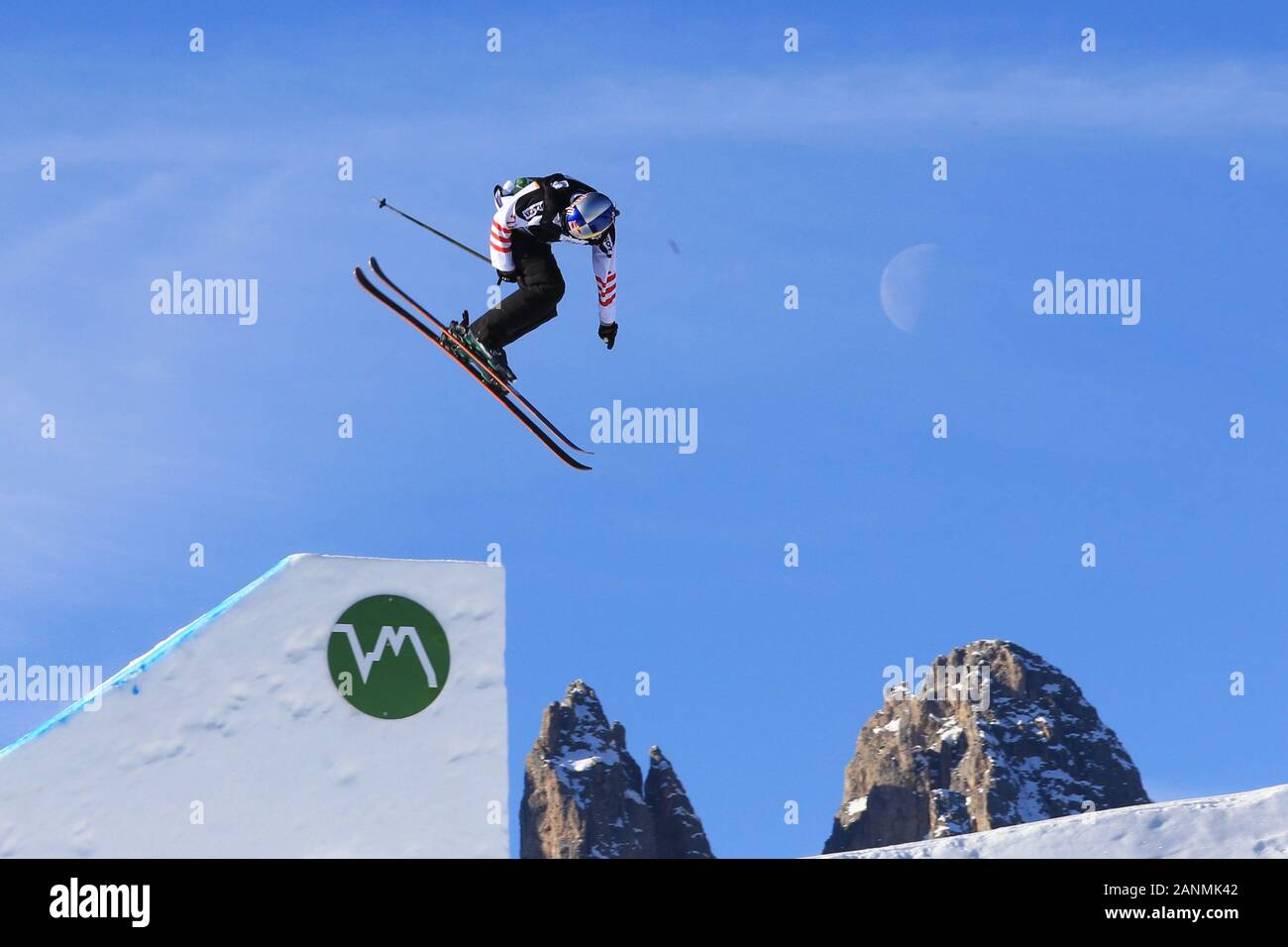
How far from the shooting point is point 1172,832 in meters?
19.9

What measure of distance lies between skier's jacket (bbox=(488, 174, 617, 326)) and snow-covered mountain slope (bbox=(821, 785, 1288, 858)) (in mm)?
8249

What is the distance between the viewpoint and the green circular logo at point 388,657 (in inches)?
555

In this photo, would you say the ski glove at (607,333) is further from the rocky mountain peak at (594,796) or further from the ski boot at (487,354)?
the rocky mountain peak at (594,796)

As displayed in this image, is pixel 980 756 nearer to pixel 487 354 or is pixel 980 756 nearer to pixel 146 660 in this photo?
pixel 487 354

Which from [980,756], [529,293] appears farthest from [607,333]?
[980,756]

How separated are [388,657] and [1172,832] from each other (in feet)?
33.5

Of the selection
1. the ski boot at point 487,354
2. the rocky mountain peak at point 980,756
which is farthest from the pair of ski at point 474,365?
the rocky mountain peak at point 980,756

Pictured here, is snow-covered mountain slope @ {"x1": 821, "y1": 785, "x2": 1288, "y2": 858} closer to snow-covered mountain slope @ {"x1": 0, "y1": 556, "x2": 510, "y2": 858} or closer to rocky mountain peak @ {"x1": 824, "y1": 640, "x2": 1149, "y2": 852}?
snow-covered mountain slope @ {"x1": 0, "y1": 556, "x2": 510, "y2": 858}

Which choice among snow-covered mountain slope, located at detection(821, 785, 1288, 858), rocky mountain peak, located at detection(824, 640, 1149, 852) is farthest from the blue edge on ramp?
rocky mountain peak, located at detection(824, 640, 1149, 852)

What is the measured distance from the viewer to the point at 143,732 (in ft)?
44.5

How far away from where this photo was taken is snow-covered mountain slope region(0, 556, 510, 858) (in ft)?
43.8

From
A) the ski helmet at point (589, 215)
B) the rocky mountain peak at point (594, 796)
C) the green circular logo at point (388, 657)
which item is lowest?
the rocky mountain peak at point (594, 796)
